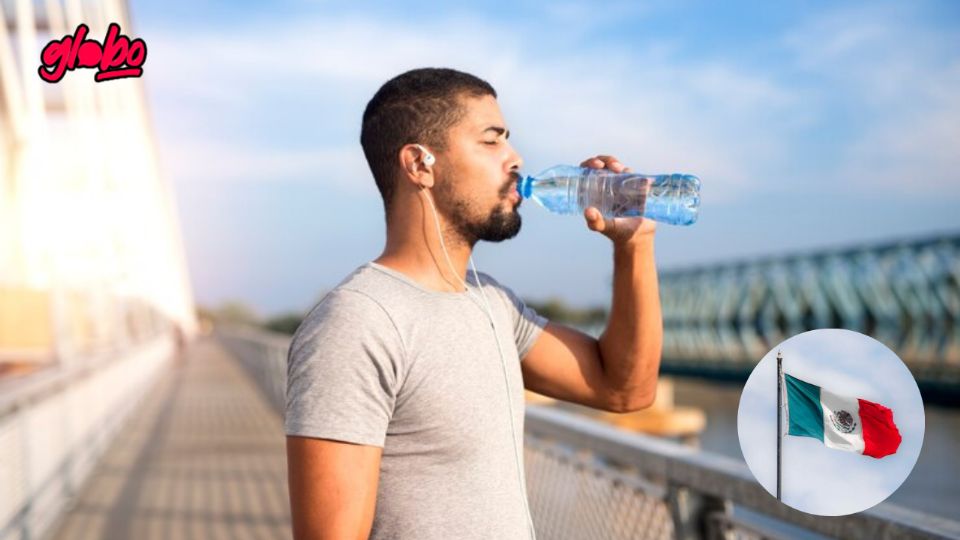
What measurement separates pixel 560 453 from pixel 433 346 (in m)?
2.35

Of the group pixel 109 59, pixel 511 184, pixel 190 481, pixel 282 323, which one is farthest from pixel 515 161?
pixel 282 323

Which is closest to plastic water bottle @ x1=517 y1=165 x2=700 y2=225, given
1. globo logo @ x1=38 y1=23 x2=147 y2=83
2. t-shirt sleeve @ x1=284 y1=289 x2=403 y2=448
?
t-shirt sleeve @ x1=284 y1=289 x2=403 y2=448

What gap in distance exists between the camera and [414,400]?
1691 mm

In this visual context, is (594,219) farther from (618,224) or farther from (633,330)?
(633,330)

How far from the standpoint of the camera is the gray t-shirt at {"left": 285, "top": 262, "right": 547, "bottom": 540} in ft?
5.27

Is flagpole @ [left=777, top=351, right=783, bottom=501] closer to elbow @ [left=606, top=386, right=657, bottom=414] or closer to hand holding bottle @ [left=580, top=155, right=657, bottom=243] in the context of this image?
hand holding bottle @ [left=580, top=155, right=657, bottom=243]

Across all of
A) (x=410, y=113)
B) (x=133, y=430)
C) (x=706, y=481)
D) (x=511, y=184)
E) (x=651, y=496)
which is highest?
(x=410, y=113)

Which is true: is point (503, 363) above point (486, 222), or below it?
below

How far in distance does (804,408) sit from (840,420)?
5cm

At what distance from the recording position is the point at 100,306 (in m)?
14.1

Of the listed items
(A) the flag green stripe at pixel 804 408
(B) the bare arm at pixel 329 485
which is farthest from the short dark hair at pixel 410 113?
(A) the flag green stripe at pixel 804 408

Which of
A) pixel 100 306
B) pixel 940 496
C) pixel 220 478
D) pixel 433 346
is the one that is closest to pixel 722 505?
pixel 433 346

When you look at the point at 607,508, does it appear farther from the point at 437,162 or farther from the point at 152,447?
the point at 152,447

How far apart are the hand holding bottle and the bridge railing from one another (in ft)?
2.67
